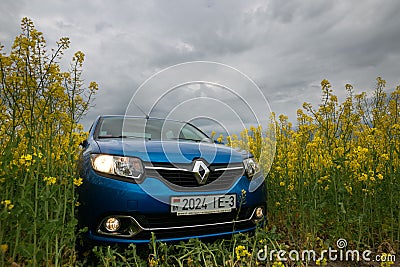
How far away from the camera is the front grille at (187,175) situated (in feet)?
7.30

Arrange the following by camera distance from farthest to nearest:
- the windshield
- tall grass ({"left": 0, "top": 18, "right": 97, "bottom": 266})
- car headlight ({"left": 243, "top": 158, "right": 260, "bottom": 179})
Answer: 1. the windshield
2. car headlight ({"left": 243, "top": 158, "right": 260, "bottom": 179})
3. tall grass ({"left": 0, "top": 18, "right": 97, "bottom": 266})

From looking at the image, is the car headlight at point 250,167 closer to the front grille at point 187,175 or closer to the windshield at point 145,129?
the front grille at point 187,175

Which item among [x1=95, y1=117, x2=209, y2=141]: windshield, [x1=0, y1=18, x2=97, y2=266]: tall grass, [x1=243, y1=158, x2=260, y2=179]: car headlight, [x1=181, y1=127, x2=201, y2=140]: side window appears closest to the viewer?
[x1=0, y1=18, x2=97, y2=266]: tall grass

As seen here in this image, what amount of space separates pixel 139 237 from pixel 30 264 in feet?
2.37

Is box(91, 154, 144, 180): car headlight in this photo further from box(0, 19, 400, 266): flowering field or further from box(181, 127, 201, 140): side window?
box(181, 127, 201, 140): side window

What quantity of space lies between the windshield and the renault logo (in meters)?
0.83

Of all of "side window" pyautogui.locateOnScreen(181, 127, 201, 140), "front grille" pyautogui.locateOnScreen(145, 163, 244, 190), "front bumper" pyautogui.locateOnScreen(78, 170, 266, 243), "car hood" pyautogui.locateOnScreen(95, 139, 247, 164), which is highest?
"side window" pyautogui.locateOnScreen(181, 127, 201, 140)

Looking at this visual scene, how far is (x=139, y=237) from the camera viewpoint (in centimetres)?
214

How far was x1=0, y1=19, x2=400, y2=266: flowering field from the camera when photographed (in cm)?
204

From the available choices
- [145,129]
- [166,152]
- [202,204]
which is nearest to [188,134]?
[145,129]

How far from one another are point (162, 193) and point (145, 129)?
1.45 meters

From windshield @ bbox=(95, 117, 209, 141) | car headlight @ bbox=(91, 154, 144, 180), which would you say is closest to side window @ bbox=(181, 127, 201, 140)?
windshield @ bbox=(95, 117, 209, 141)

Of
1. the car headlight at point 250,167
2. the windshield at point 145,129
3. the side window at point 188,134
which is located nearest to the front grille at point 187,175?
the car headlight at point 250,167

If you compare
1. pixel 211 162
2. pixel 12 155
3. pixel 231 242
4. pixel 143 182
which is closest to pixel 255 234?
pixel 231 242
